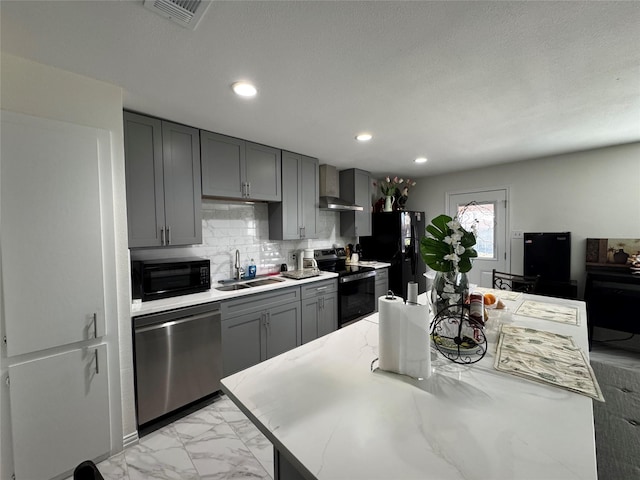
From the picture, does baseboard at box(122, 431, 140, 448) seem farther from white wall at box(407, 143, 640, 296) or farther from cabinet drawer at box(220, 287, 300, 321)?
white wall at box(407, 143, 640, 296)

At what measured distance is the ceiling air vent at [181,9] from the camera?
108 centimetres

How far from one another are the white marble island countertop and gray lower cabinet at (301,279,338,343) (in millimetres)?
1868

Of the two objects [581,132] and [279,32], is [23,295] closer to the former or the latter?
[279,32]

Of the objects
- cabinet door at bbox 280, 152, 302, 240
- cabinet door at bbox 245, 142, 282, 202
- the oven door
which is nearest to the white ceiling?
cabinet door at bbox 245, 142, 282, 202

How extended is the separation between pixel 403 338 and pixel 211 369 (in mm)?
1873

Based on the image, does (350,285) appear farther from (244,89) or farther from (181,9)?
(181,9)

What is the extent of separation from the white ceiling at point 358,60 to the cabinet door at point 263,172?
320 millimetres

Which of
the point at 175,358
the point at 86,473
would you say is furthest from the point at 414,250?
the point at 86,473

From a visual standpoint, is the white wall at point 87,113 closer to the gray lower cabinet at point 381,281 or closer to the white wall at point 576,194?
the gray lower cabinet at point 381,281

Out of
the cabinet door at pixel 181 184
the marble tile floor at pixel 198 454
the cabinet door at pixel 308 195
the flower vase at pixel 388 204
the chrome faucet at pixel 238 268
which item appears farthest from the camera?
the flower vase at pixel 388 204

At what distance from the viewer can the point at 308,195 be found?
11.2ft

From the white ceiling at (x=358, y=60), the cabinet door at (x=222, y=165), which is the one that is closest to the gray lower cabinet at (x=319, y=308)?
the cabinet door at (x=222, y=165)

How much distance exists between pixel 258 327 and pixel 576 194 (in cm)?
425

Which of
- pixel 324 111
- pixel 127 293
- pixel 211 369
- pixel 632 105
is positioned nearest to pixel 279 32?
pixel 324 111
